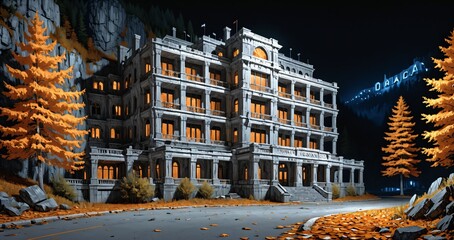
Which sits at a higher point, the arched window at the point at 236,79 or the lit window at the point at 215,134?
the arched window at the point at 236,79

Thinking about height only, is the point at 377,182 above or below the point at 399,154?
below

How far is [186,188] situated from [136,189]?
17.3 ft

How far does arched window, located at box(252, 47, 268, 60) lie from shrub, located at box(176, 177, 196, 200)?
2236 centimetres

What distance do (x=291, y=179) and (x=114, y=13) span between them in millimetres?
44974

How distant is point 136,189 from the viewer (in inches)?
1331

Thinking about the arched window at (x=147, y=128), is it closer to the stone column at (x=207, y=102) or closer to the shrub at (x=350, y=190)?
the stone column at (x=207, y=102)

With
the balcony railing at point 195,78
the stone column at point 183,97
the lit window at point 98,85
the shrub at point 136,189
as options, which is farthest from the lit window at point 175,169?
the lit window at point 98,85

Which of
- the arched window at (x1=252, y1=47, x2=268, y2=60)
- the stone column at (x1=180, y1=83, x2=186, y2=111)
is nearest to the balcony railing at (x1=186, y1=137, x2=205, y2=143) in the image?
the stone column at (x1=180, y1=83, x2=186, y2=111)

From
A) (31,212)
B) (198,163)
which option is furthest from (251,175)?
(31,212)

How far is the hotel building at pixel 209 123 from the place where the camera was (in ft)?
135

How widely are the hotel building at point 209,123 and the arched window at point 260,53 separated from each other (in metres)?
0.15

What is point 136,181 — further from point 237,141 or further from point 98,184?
point 237,141

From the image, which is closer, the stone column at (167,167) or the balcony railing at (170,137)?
the stone column at (167,167)

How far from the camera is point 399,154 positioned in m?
56.2
